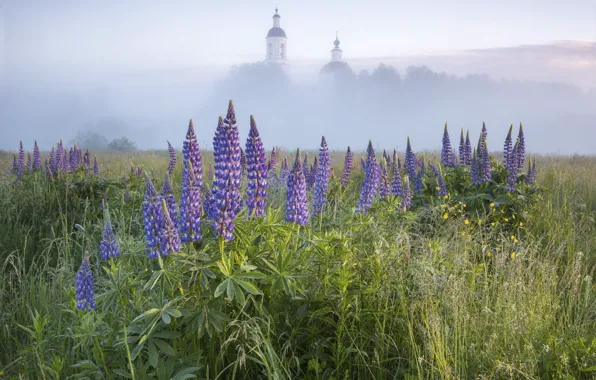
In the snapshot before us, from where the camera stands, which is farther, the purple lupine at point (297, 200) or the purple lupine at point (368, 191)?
the purple lupine at point (368, 191)

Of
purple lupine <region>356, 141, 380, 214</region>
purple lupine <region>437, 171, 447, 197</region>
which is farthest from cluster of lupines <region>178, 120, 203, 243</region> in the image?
purple lupine <region>437, 171, 447, 197</region>

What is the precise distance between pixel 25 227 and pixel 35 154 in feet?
11.4

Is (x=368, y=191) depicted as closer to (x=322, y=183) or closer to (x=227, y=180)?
(x=322, y=183)

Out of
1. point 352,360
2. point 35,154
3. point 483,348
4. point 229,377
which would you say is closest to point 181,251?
point 229,377

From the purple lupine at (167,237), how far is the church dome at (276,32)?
122239 mm

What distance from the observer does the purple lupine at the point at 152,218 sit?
2838 millimetres

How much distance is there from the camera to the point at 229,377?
3137mm

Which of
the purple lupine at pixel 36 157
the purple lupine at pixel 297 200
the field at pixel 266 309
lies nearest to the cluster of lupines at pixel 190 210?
the field at pixel 266 309

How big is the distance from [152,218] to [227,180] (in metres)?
0.48

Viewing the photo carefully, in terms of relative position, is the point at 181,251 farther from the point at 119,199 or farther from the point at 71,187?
the point at 71,187

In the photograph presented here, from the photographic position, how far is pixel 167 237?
2.78m

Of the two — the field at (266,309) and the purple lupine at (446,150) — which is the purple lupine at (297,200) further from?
the purple lupine at (446,150)

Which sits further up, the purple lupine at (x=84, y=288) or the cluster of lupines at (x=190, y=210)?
the cluster of lupines at (x=190, y=210)

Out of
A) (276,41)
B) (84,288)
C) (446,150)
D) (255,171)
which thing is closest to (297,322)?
(255,171)
